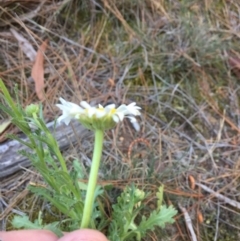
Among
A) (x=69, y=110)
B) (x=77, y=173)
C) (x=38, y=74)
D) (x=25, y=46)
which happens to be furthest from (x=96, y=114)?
(x=25, y=46)

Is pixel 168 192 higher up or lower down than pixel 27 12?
lower down

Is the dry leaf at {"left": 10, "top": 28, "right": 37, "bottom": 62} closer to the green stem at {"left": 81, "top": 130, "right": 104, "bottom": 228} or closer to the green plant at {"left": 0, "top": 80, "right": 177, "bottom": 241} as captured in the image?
the green plant at {"left": 0, "top": 80, "right": 177, "bottom": 241}

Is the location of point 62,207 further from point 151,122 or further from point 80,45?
point 80,45

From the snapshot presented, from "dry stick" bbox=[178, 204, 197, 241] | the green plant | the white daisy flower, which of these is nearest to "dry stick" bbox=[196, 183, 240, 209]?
"dry stick" bbox=[178, 204, 197, 241]

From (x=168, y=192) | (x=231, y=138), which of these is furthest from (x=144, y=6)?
(x=168, y=192)

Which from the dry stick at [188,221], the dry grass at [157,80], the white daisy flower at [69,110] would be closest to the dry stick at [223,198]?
the dry grass at [157,80]
